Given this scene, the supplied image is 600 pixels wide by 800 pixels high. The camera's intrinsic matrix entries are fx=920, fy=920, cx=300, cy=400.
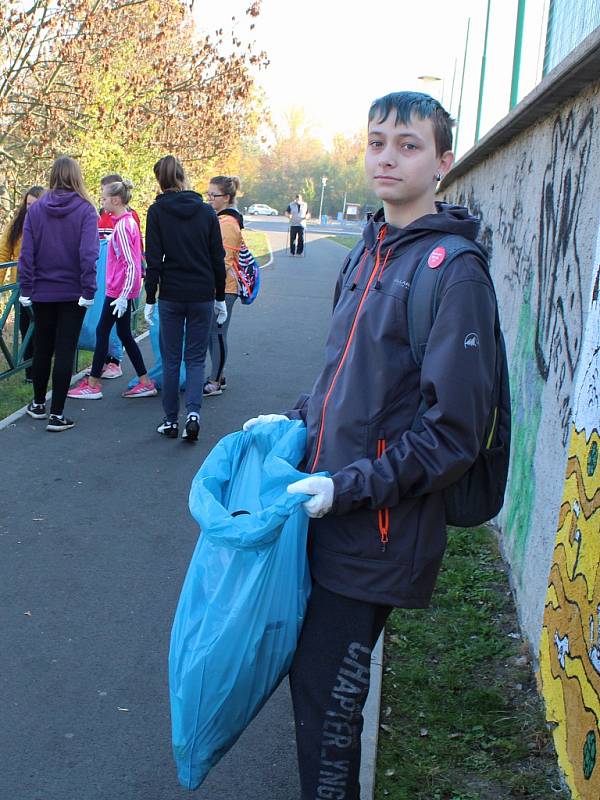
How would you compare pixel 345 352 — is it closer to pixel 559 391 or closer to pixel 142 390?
pixel 559 391

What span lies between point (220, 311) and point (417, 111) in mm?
5813

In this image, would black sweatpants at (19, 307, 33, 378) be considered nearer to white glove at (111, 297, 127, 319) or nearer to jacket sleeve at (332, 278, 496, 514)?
white glove at (111, 297, 127, 319)

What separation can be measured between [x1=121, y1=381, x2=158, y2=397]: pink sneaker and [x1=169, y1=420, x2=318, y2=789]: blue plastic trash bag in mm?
6002

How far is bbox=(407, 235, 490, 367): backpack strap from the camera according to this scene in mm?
2115

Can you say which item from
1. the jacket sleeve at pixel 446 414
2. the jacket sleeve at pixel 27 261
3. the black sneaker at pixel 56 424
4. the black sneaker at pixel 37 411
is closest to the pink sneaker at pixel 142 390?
the black sneaker at pixel 37 411

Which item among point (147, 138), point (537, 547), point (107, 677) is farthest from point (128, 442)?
point (147, 138)

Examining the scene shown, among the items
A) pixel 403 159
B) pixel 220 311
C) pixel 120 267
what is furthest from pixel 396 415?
pixel 120 267

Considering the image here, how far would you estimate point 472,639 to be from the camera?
4.12 meters

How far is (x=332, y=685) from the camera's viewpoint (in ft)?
7.45

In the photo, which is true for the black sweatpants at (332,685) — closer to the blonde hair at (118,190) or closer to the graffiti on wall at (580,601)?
the graffiti on wall at (580,601)

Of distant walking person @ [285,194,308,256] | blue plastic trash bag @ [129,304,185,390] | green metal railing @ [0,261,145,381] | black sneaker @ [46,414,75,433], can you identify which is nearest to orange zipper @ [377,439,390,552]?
black sneaker @ [46,414,75,433]

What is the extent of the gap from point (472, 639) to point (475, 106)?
7378 millimetres

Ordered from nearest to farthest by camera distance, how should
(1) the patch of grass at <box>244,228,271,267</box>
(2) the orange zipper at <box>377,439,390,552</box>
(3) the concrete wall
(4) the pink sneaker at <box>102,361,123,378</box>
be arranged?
1. (2) the orange zipper at <box>377,439,390,552</box>
2. (3) the concrete wall
3. (4) the pink sneaker at <box>102,361,123,378</box>
4. (1) the patch of grass at <box>244,228,271,267</box>

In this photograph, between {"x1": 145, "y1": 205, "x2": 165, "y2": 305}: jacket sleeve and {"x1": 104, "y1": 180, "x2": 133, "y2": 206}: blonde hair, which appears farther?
{"x1": 104, "y1": 180, "x2": 133, "y2": 206}: blonde hair
